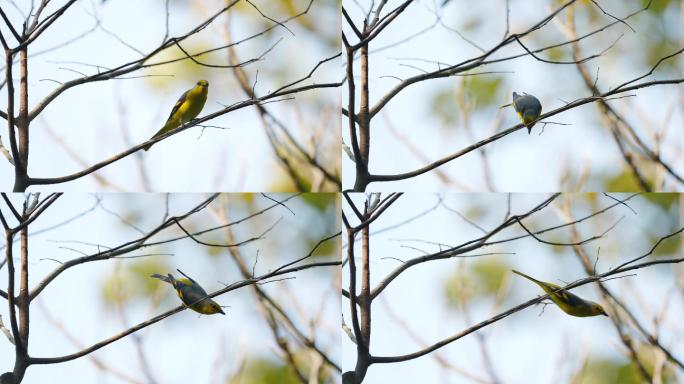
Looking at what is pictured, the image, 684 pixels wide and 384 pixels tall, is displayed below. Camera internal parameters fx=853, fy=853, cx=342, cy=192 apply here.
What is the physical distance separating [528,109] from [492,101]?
0.34 ft

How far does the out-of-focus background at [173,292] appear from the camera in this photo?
2.25 m

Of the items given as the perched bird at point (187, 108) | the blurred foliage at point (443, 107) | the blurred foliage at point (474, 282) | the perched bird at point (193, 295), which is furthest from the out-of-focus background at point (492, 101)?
the perched bird at point (193, 295)

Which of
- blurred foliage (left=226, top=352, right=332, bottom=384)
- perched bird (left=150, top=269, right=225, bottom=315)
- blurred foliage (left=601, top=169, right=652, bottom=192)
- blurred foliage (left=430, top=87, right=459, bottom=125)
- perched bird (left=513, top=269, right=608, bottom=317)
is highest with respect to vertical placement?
blurred foliage (left=430, top=87, right=459, bottom=125)

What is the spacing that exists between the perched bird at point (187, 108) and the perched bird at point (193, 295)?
0.36 meters

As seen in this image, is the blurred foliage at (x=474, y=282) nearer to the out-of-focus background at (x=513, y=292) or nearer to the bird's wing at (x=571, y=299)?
the out-of-focus background at (x=513, y=292)

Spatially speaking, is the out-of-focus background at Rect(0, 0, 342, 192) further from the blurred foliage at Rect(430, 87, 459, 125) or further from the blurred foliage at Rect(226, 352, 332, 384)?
the blurred foliage at Rect(226, 352, 332, 384)

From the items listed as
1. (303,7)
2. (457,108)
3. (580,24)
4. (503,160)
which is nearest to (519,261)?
(503,160)

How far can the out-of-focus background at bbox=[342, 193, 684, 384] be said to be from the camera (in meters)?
2.34

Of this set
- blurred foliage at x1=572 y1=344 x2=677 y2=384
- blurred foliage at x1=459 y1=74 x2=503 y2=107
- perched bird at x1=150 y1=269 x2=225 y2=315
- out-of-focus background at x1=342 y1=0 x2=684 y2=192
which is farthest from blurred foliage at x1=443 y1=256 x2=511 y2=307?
perched bird at x1=150 y1=269 x2=225 y2=315

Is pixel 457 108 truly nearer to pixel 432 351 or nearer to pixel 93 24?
pixel 432 351

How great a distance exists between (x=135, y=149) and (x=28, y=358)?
2.01 feet

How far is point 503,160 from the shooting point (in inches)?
94.3

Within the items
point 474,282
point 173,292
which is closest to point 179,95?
point 173,292

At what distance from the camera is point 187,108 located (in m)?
2.31
